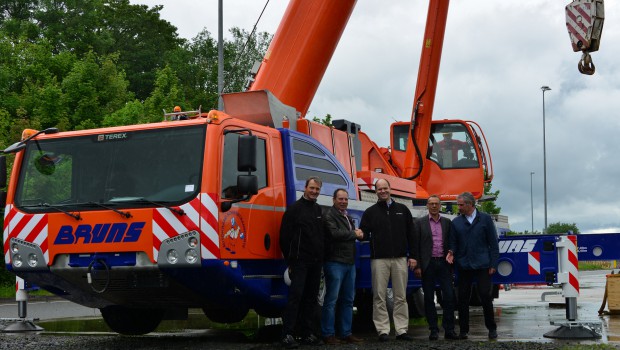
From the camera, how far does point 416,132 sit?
17.5m

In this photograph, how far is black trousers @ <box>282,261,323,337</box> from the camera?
1145 centimetres

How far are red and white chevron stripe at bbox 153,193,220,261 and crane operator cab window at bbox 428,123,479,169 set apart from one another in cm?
844

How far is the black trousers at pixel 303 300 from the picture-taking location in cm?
1145

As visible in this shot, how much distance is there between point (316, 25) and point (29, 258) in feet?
16.8

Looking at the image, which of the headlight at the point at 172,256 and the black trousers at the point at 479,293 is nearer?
the headlight at the point at 172,256

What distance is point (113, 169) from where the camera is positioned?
37.3 feet

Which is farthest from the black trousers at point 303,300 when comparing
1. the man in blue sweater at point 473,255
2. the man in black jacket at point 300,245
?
the man in blue sweater at point 473,255

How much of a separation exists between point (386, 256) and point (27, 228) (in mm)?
4521

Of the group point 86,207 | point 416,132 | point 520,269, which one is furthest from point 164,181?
point 416,132

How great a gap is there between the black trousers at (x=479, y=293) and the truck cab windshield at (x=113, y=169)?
3.96 meters

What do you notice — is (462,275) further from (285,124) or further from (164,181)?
(164,181)

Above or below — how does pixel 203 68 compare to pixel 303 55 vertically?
above

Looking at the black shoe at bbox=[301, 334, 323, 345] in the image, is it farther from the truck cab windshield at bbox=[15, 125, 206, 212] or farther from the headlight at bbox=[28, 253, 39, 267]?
the headlight at bbox=[28, 253, 39, 267]

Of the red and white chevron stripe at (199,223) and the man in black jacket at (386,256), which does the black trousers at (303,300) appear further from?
the red and white chevron stripe at (199,223)
